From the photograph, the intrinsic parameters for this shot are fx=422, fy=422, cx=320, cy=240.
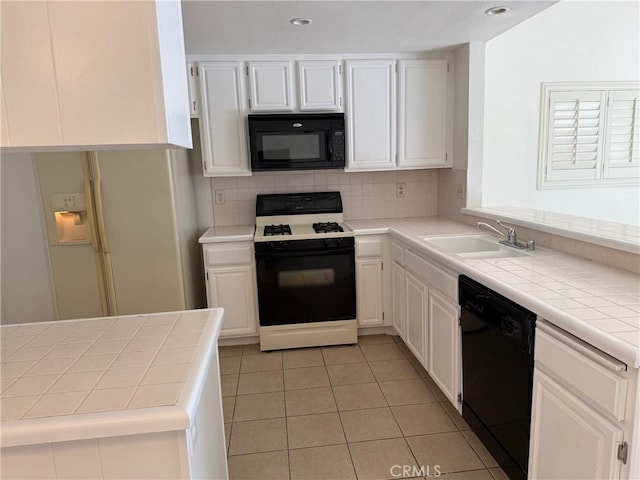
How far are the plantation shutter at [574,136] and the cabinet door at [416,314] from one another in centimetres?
166

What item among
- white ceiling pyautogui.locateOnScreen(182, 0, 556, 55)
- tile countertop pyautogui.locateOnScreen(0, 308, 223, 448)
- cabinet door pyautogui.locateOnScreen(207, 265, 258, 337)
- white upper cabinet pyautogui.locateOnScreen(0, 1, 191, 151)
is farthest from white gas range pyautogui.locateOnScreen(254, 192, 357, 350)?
white upper cabinet pyautogui.locateOnScreen(0, 1, 191, 151)

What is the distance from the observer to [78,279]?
8.66 ft

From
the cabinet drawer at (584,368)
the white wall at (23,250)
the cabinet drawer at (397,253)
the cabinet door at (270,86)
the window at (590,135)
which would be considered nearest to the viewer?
the cabinet drawer at (584,368)

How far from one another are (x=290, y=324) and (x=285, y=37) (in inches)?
78.4

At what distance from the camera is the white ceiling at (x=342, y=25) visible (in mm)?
2244

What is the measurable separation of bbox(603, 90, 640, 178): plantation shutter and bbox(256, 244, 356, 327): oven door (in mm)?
2424

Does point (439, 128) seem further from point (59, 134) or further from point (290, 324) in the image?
point (59, 134)

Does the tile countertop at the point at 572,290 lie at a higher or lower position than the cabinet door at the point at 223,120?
lower

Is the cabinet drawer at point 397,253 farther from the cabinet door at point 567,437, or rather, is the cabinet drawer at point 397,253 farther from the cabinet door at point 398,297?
the cabinet door at point 567,437

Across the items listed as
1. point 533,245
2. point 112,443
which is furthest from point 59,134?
point 533,245

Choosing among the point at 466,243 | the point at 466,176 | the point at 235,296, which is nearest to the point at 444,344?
the point at 466,243

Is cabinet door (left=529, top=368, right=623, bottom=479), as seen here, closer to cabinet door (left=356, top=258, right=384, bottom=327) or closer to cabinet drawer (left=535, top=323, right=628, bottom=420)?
cabinet drawer (left=535, top=323, right=628, bottom=420)

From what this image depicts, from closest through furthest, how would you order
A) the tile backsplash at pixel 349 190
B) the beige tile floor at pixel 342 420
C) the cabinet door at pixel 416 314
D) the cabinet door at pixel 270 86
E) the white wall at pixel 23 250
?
the beige tile floor at pixel 342 420
the white wall at pixel 23 250
the cabinet door at pixel 416 314
the cabinet door at pixel 270 86
the tile backsplash at pixel 349 190

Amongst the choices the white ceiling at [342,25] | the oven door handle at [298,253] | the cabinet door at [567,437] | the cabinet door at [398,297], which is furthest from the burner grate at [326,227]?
the cabinet door at [567,437]
